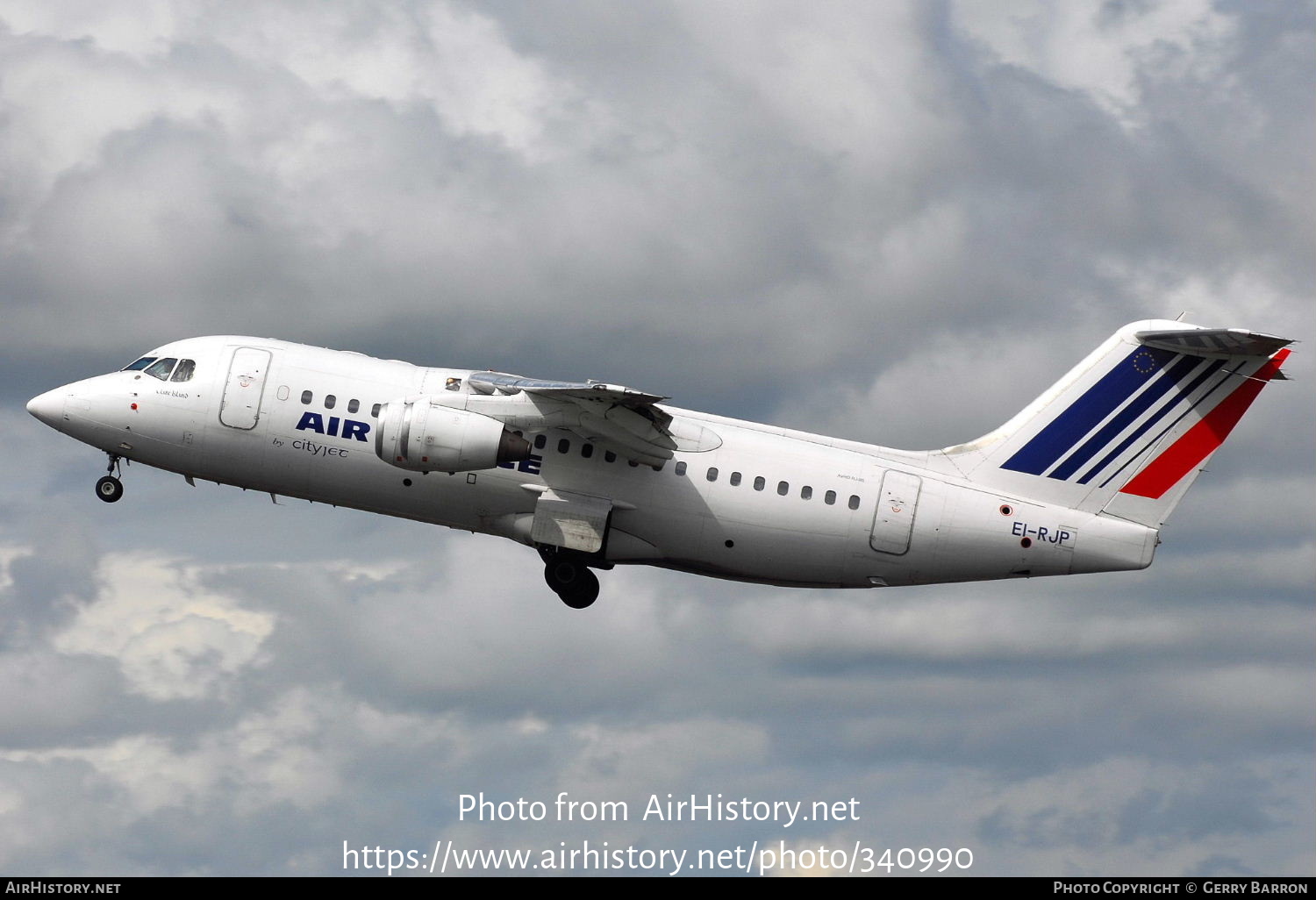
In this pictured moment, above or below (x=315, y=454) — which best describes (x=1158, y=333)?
above

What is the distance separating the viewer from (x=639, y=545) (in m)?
37.3

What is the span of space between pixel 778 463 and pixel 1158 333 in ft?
28.6

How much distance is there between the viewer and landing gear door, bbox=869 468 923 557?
36812 millimetres

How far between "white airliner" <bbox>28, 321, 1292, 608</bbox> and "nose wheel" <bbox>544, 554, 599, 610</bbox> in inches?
2.0

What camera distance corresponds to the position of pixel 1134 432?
38000 mm

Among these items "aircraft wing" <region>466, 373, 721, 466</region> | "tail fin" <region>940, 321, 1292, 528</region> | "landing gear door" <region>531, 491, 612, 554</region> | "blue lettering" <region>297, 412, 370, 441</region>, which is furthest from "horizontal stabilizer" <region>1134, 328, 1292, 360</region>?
"blue lettering" <region>297, 412, 370, 441</region>

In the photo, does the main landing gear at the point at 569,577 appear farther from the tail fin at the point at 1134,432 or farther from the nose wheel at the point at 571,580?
the tail fin at the point at 1134,432

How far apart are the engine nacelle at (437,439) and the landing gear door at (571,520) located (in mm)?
1967

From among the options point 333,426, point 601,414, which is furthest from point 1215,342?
point 333,426

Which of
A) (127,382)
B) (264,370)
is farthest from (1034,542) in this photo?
(127,382)

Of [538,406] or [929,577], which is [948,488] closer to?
[929,577]

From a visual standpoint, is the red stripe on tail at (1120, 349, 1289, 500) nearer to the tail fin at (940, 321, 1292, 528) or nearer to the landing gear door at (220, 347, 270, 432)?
the tail fin at (940, 321, 1292, 528)

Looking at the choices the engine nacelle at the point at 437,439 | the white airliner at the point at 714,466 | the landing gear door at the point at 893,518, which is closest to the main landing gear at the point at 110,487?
the white airliner at the point at 714,466

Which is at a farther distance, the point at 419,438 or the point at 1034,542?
the point at 1034,542
